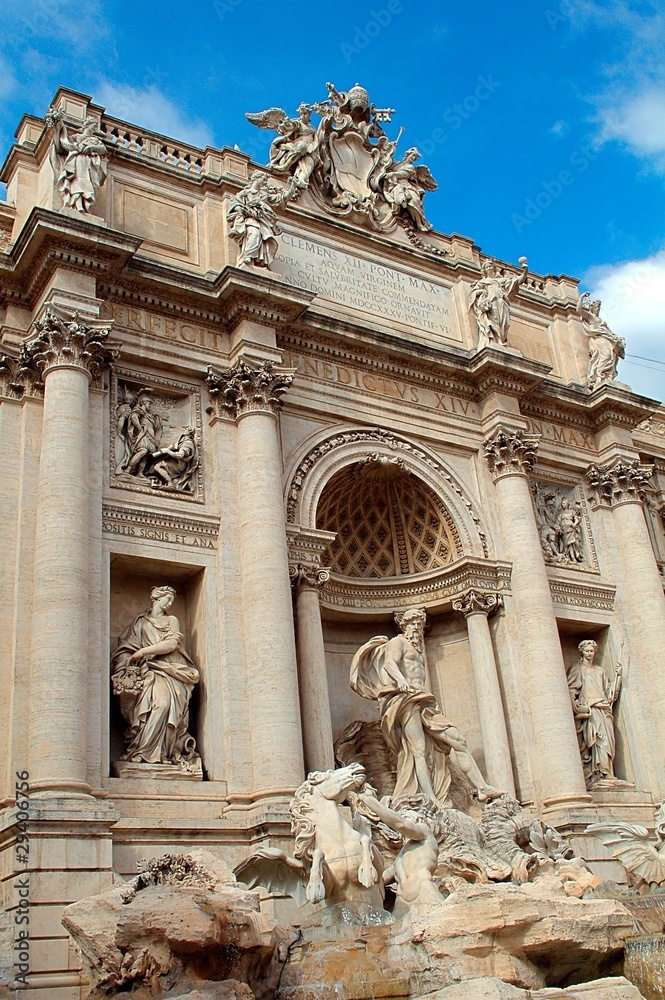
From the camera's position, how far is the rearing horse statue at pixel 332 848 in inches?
430

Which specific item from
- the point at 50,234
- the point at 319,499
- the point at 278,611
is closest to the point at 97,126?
the point at 50,234

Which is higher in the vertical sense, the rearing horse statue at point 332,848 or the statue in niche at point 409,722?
the statue in niche at point 409,722

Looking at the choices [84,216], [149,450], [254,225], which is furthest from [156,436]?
[254,225]

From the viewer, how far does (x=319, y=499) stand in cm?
1783

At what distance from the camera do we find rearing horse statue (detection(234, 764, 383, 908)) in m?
10.9

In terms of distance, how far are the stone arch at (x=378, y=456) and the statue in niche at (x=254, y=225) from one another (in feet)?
10.6

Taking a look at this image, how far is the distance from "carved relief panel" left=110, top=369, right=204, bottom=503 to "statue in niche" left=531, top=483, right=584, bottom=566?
7.50 meters

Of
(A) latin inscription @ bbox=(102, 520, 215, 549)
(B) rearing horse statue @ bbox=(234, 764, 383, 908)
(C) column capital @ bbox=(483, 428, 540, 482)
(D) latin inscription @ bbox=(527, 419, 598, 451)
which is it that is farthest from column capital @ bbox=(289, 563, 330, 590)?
(D) latin inscription @ bbox=(527, 419, 598, 451)

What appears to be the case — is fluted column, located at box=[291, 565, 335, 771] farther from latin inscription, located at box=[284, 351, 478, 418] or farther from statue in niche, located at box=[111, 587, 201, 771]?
latin inscription, located at box=[284, 351, 478, 418]

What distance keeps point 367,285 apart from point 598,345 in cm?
579

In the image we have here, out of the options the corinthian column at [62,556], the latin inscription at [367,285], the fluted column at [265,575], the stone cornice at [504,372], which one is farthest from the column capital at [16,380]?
the stone cornice at [504,372]

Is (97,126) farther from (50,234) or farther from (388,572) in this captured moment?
(388,572)

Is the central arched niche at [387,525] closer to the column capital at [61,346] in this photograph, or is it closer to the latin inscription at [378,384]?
the latin inscription at [378,384]

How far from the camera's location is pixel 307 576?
16.5 m
